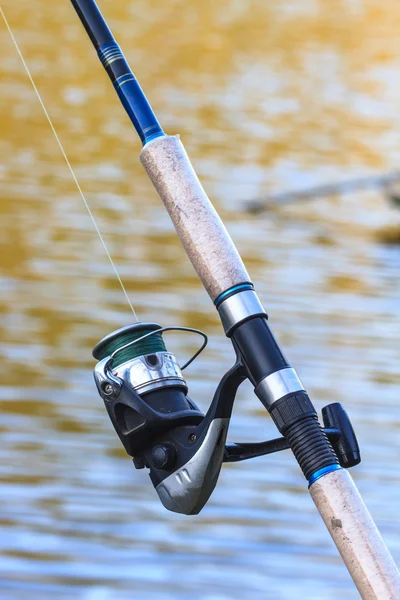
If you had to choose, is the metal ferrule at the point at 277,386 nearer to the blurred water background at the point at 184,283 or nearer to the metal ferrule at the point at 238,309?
the metal ferrule at the point at 238,309

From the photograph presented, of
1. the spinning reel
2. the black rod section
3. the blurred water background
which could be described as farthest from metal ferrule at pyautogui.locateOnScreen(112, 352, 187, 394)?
the blurred water background

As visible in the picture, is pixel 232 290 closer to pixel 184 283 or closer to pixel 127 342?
pixel 127 342

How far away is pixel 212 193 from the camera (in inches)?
154

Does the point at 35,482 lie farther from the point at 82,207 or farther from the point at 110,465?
the point at 82,207

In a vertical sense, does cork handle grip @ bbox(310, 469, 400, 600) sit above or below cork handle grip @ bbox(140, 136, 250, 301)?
below

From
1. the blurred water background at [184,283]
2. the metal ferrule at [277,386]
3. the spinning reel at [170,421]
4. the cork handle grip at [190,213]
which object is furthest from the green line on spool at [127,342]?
the blurred water background at [184,283]

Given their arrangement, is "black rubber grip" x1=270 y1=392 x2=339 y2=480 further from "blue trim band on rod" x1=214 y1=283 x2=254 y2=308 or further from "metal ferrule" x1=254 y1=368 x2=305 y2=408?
"blue trim band on rod" x1=214 y1=283 x2=254 y2=308

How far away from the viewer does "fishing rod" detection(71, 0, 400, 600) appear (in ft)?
3.26

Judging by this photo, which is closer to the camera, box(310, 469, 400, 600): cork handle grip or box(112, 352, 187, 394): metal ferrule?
box(310, 469, 400, 600): cork handle grip

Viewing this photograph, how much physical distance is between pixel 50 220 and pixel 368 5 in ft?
15.7

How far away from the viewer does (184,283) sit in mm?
3184

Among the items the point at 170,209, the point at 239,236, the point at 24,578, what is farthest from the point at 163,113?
the point at 170,209

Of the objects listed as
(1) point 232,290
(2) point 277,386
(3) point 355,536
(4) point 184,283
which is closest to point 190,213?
(1) point 232,290

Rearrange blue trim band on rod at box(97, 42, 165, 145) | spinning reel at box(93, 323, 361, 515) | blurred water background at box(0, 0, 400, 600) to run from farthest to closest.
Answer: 1. blurred water background at box(0, 0, 400, 600)
2. blue trim band on rod at box(97, 42, 165, 145)
3. spinning reel at box(93, 323, 361, 515)
